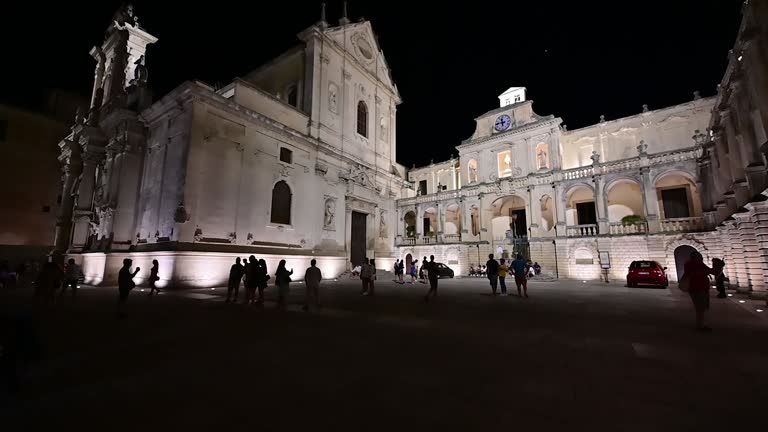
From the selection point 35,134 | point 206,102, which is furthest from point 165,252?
point 35,134

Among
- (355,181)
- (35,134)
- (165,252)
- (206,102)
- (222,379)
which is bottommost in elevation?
(222,379)

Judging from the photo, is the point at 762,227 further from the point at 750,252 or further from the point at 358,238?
the point at 358,238

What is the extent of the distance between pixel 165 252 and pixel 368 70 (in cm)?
2169

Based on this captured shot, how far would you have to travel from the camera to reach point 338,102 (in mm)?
25219

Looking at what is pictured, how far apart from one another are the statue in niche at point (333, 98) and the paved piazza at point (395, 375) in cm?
2056

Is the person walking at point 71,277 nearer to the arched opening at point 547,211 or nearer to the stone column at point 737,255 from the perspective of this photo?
the stone column at point 737,255

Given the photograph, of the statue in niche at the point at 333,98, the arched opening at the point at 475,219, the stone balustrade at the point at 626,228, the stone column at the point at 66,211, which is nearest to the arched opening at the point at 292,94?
the statue in niche at the point at 333,98

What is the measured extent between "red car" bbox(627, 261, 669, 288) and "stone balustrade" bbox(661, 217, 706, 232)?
21.6 ft

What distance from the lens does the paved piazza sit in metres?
2.71

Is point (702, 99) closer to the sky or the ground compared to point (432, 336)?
closer to the sky

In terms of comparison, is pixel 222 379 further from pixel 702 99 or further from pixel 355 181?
pixel 702 99

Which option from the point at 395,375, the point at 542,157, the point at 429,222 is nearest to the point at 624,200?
the point at 542,157

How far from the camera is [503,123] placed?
31.3 meters

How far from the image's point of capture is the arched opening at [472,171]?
32.9 m
